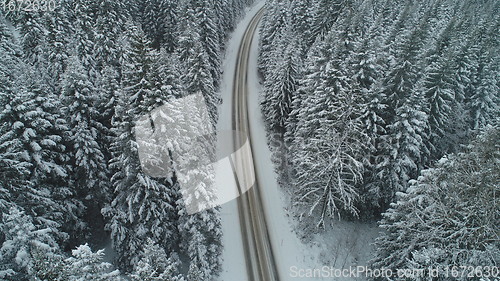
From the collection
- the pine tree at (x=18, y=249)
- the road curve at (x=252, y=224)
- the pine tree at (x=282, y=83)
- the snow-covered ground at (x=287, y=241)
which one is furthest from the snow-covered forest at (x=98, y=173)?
the pine tree at (x=282, y=83)

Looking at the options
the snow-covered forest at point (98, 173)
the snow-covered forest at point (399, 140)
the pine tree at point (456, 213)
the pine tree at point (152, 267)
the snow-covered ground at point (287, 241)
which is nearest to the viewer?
the pine tree at point (152, 267)

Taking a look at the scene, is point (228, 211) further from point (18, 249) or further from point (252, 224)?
point (18, 249)

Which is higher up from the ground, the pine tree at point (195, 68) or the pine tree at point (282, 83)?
the pine tree at point (195, 68)

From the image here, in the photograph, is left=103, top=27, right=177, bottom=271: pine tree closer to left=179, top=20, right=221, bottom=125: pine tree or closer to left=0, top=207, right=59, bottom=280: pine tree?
left=0, top=207, right=59, bottom=280: pine tree

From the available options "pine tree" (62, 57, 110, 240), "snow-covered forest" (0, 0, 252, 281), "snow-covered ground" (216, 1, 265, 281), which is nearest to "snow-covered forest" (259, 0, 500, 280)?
"snow-covered ground" (216, 1, 265, 281)

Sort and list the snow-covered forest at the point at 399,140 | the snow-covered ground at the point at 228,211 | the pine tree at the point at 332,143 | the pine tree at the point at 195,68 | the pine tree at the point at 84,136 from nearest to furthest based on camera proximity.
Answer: the snow-covered forest at the point at 399,140 → the pine tree at the point at 84,136 → the pine tree at the point at 332,143 → the snow-covered ground at the point at 228,211 → the pine tree at the point at 195,68

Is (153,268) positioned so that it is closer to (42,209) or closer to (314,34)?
(42,209)

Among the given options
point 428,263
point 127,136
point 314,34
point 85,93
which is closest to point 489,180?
point 428,263

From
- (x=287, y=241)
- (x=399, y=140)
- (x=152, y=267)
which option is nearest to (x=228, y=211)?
(x=287, y=241)

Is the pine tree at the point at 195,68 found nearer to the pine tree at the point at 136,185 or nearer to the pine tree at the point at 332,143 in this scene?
the pine tree at the point at 136,185
